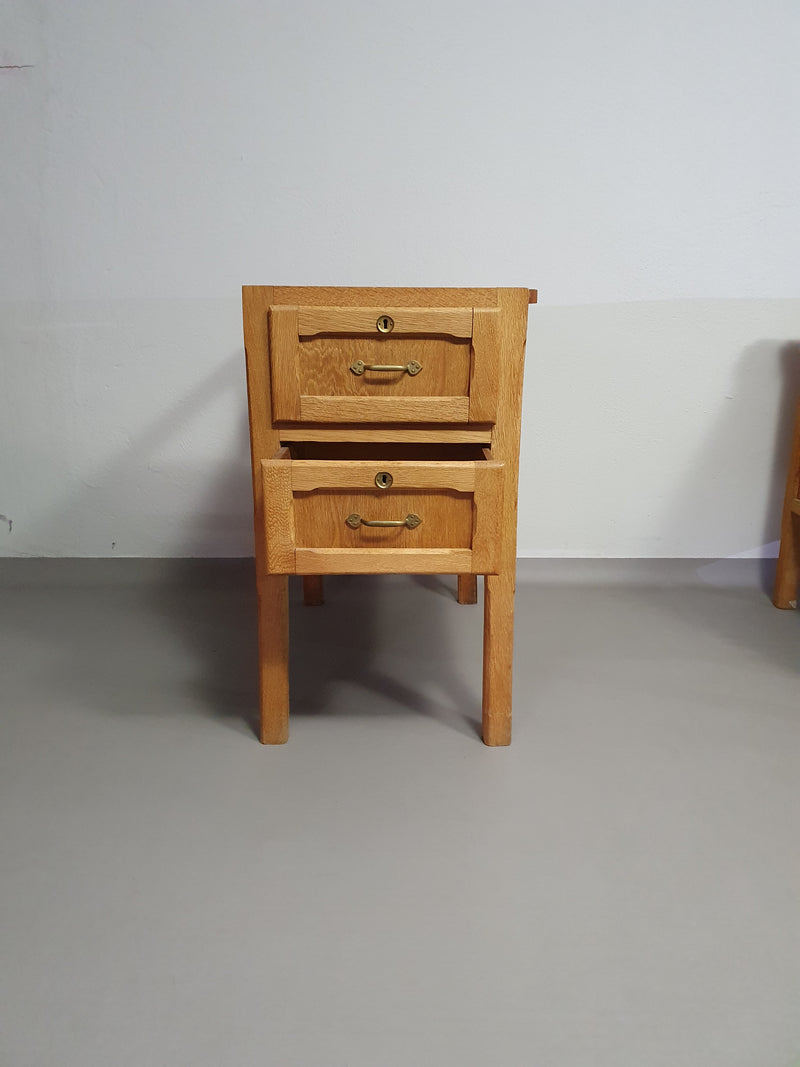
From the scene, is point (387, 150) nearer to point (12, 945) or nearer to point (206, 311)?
point (206, 311)

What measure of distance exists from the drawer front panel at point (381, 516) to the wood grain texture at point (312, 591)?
0.72m

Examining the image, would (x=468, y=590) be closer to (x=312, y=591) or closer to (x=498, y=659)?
(x=312, y=591)

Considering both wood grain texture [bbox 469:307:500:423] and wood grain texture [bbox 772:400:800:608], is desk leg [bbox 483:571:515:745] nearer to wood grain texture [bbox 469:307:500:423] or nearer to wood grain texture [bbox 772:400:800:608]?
wood grain texture [bbox 469:307:500:423]

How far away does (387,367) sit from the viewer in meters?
1.02

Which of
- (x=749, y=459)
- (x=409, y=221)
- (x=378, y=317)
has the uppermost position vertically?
(x=409, y=221)

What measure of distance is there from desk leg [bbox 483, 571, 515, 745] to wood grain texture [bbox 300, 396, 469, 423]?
0.25 metres

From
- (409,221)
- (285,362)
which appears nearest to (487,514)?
(285,362)

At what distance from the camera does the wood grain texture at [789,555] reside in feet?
5.67

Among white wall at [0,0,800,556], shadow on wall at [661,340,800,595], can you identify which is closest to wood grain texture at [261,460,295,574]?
white wall at [0,0,800,556]

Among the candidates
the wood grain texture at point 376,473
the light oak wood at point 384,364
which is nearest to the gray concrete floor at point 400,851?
the wood grain texture at point 376,473

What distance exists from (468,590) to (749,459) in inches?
30.7

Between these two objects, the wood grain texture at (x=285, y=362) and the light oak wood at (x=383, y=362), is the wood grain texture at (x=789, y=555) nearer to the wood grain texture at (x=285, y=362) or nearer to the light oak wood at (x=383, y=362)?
the light oak wood at (x=383, y=362)

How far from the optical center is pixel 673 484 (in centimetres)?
186

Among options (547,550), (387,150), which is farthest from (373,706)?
(387,150)
